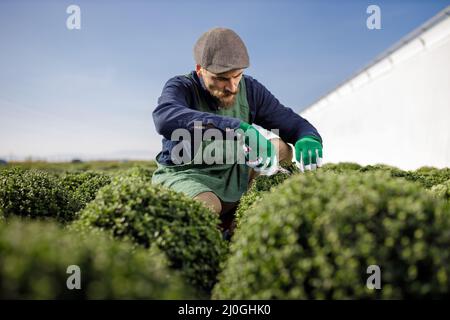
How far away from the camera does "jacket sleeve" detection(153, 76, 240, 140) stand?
12.5 feet

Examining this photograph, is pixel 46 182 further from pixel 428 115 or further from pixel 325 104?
pixel 325 104

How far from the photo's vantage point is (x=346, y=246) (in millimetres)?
1933

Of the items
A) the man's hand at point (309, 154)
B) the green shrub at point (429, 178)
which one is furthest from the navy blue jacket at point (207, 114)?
the green shrub at point (429, 178)

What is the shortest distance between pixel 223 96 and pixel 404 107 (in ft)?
38.1

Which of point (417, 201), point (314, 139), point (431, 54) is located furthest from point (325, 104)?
point (417, 201)

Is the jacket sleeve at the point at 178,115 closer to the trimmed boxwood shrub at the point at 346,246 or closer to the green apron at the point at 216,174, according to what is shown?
the green apron at the point at 216,174

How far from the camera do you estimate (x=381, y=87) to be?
1619cm

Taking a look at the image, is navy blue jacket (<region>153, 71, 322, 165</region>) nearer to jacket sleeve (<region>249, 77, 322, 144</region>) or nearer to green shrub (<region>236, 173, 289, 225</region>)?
jacket sleeve (<region>249, 77, 322, 144</region>)

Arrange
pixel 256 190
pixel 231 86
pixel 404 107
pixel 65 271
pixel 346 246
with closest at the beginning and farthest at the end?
pixel 65 271, pixel 346 246, pixel 256 190, pixel 231 86, pixel 404 107

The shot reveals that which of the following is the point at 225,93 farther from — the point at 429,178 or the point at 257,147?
the point at 429,178

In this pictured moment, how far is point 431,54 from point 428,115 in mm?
1820

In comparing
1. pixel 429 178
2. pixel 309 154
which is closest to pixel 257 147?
pixel 309 154

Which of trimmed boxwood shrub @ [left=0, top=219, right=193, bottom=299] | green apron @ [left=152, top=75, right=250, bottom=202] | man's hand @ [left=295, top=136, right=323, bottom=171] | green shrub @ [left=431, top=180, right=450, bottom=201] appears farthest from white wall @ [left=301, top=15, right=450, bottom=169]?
trimmed boxwood shrub @ [left=0, top=219, right=193, bottom=299]

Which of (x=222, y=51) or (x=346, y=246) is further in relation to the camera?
(x=222, y=51)
